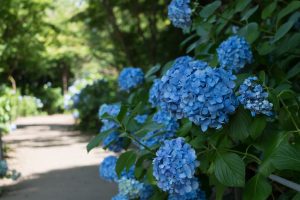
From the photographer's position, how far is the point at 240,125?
2004mm

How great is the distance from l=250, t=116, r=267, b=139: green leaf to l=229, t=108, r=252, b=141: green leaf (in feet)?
0.05

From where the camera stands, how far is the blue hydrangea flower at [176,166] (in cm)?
196

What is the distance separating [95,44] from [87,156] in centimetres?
2257

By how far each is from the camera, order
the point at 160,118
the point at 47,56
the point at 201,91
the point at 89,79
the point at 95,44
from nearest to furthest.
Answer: the point at 201,91, the point at 160,118, the point at 89,79, the point at 47,56, the point at 95,44

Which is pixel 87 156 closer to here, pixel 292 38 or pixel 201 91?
pixel 292 38

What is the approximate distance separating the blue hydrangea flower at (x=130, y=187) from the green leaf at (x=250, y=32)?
1.06 meters

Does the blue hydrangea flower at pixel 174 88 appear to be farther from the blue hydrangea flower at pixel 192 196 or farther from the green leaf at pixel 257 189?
the blue hydrangea flower at pixel 192 196

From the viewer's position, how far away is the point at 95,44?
104ft

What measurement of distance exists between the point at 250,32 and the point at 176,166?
1.27 m

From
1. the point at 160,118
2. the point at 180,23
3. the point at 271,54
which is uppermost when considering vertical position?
the point at 180,23

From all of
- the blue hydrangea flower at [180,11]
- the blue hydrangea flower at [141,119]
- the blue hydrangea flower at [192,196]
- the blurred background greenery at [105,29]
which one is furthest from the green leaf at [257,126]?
the blurred background greenery at [105,29]

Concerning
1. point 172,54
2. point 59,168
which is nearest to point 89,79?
point 172,54

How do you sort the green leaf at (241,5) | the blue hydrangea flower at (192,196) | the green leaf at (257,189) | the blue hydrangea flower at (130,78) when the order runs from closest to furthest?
1. the green leaf at (257,189)
2. the blue hydrangea flower at (192,196)
3. the green leaf at (241,5)
4. the blue hydrangea flower at (130,78)

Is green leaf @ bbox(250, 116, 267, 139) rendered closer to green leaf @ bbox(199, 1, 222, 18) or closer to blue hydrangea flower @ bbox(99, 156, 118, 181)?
green leaf @ bbox(199, 1, 222, 18)
